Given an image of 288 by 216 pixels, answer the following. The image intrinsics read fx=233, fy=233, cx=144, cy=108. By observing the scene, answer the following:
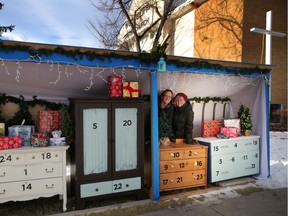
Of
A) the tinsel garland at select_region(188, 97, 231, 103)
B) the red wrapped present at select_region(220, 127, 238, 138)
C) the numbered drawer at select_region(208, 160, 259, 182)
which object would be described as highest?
the tinsel garland at select_region(188, 97, 231, 103)

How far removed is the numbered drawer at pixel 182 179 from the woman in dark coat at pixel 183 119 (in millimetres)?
623

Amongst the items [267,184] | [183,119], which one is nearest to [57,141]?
[183,119]

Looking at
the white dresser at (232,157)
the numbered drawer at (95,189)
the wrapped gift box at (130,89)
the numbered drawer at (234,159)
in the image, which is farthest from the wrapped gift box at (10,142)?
the numbered drawer at (234,159)

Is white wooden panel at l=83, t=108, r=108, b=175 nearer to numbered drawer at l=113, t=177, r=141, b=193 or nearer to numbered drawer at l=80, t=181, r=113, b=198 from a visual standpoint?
numbered drawer at l=80, t=181, r=113, b=198

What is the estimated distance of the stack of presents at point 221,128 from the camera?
486cm

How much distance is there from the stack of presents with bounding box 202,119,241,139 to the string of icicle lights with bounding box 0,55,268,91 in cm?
74

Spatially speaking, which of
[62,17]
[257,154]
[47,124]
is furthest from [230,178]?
[62,17]

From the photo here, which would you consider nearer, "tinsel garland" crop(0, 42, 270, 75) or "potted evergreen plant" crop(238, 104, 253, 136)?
"tinsel garland" crop(0, 42, 270, 75)

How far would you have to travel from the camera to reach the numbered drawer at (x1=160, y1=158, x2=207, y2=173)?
160 inches

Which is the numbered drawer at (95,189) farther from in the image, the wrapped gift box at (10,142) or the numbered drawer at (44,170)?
the wrapped gift box at (10,142)

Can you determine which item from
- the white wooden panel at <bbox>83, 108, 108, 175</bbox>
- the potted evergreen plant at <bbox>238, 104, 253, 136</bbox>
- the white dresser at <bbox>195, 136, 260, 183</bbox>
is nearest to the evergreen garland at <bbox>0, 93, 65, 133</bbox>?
the white wooden panel at <bbox>83, 108, 108, 175</bbox>

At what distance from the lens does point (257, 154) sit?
16.5 ft

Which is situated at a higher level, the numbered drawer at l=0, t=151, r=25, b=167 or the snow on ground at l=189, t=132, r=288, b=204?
the numbered drawer at l=0, t=151, r=25, b=167

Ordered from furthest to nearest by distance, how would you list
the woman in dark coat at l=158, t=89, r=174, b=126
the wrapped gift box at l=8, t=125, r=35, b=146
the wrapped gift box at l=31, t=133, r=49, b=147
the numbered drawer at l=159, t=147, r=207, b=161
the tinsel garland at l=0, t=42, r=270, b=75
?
1. the woman in dark coat at l=158, t=89, r=174, b=126
2. the numbered drawer at l=159, t=147, r=207, b=161
3. the wrapped gift box at l=8, t=125, r=35, b=146
4. the wrapped gift box at l=31, t=133, r=49, b=147
5. the tinsel garland at l=0, t=42, r=270, b=75
